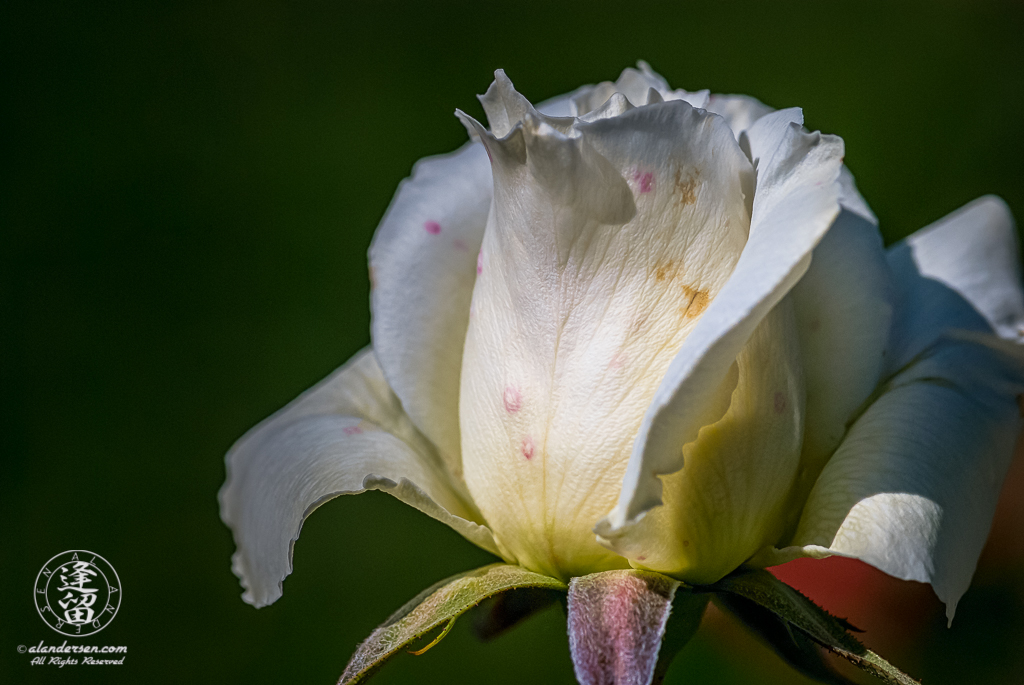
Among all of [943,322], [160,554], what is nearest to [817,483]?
[943,322]

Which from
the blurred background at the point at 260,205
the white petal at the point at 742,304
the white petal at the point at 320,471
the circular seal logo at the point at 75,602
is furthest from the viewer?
the blurred background at the point at 260,205

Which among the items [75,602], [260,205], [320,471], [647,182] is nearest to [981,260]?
[647,182]

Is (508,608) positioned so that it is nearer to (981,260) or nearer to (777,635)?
(777,635)

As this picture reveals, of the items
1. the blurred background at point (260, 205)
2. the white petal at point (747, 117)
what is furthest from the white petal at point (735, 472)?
the blurred background at point (260, 205)

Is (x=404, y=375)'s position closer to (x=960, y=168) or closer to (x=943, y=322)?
(x=943, y=322)

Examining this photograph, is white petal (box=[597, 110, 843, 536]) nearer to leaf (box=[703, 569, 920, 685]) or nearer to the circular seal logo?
leaf (box=[703, 569, 920, 685])

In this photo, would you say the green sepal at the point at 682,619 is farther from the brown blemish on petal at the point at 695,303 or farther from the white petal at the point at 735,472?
the brown blemish on petal at the point at 695,303
